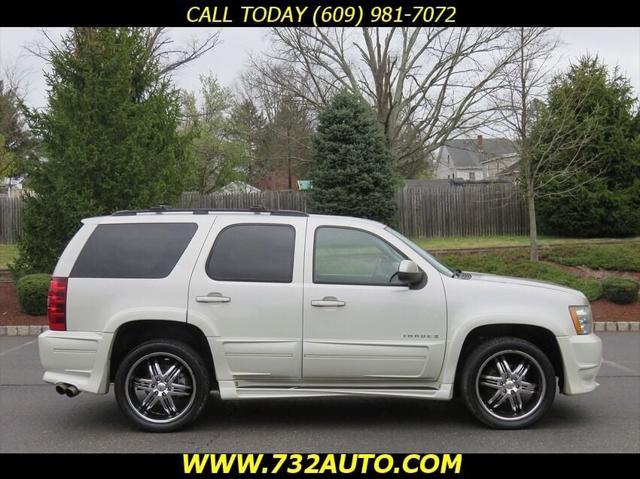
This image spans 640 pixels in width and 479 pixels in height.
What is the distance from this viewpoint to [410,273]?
548 cm

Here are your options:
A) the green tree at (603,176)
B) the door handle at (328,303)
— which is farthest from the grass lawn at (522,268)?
the door handle at (328,303)

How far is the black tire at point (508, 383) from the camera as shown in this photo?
5.53 metres

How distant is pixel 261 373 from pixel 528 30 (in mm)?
16184

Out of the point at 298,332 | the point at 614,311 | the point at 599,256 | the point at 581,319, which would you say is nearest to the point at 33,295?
the point at 298,332

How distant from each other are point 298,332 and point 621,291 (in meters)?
9.19

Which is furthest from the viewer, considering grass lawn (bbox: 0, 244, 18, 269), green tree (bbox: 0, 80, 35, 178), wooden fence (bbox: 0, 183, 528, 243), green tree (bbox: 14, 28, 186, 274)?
green tree (bbox: 0, 80, 35, 178)

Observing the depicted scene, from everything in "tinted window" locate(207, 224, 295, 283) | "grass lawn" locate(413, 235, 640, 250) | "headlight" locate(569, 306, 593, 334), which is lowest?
"headlight" locate(569, 306, 593, 334)

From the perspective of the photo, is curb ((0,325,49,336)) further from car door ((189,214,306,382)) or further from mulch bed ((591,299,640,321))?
mulch bed ((591,299,640,321))

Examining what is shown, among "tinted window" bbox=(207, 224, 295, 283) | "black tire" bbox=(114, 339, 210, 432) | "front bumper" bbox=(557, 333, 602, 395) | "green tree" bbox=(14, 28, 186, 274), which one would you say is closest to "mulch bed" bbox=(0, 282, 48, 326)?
"green tree" bbox=(14, 28, 186, 274)

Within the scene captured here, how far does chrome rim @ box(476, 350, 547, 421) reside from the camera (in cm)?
557

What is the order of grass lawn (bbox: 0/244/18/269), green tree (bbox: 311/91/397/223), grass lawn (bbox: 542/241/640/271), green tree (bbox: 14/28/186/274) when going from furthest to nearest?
green tree (bbox: 311/91/397/223), grass lawn (bbox: 0/244/18/269), grass lawn (bbox: 542/241/640/271), green tree (bbox: 14/28/186/274)

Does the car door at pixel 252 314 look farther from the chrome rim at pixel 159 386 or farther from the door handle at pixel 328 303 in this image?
the chrome rim at pixel 159 386

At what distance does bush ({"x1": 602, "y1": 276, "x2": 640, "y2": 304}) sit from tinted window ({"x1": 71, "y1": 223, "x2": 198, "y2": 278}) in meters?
9.60

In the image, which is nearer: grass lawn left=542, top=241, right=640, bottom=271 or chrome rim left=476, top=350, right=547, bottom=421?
chrome rim left=476, top=350, right=547, bottom=421
